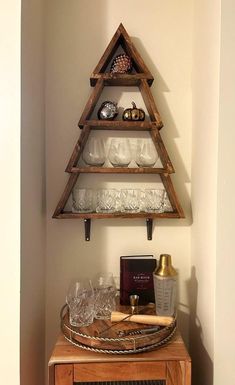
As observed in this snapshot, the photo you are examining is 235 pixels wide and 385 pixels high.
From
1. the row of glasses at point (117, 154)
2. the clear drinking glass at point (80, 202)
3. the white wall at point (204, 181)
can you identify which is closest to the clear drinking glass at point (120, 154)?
the row of glasses at point (117, 154)

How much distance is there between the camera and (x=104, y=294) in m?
1.32

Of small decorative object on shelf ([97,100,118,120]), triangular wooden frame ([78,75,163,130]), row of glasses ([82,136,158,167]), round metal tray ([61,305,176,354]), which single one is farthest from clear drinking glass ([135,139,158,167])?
round metal tray ([61,305,176,354])

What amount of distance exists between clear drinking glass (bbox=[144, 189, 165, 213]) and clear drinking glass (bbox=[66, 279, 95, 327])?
1.53ft

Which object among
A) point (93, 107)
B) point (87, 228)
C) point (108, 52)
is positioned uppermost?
point (108, 52)

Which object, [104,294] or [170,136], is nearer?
[104,294]

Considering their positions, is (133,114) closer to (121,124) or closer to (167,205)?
(121,124)

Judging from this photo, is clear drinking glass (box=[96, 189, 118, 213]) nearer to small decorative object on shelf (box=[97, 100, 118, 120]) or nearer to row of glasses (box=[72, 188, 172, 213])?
row of glasses (box=[72, 188, 172, 213])

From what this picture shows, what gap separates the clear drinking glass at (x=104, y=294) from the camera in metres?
1.25

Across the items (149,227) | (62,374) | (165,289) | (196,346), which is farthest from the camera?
(149,227)

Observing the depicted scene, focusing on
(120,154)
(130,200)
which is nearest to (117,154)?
(120,154)

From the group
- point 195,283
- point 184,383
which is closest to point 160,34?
point 195,283

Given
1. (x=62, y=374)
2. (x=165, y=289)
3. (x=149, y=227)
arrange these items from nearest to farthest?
(x=62, y=374) < (x=165, y=289) < (x=149, y=227)
